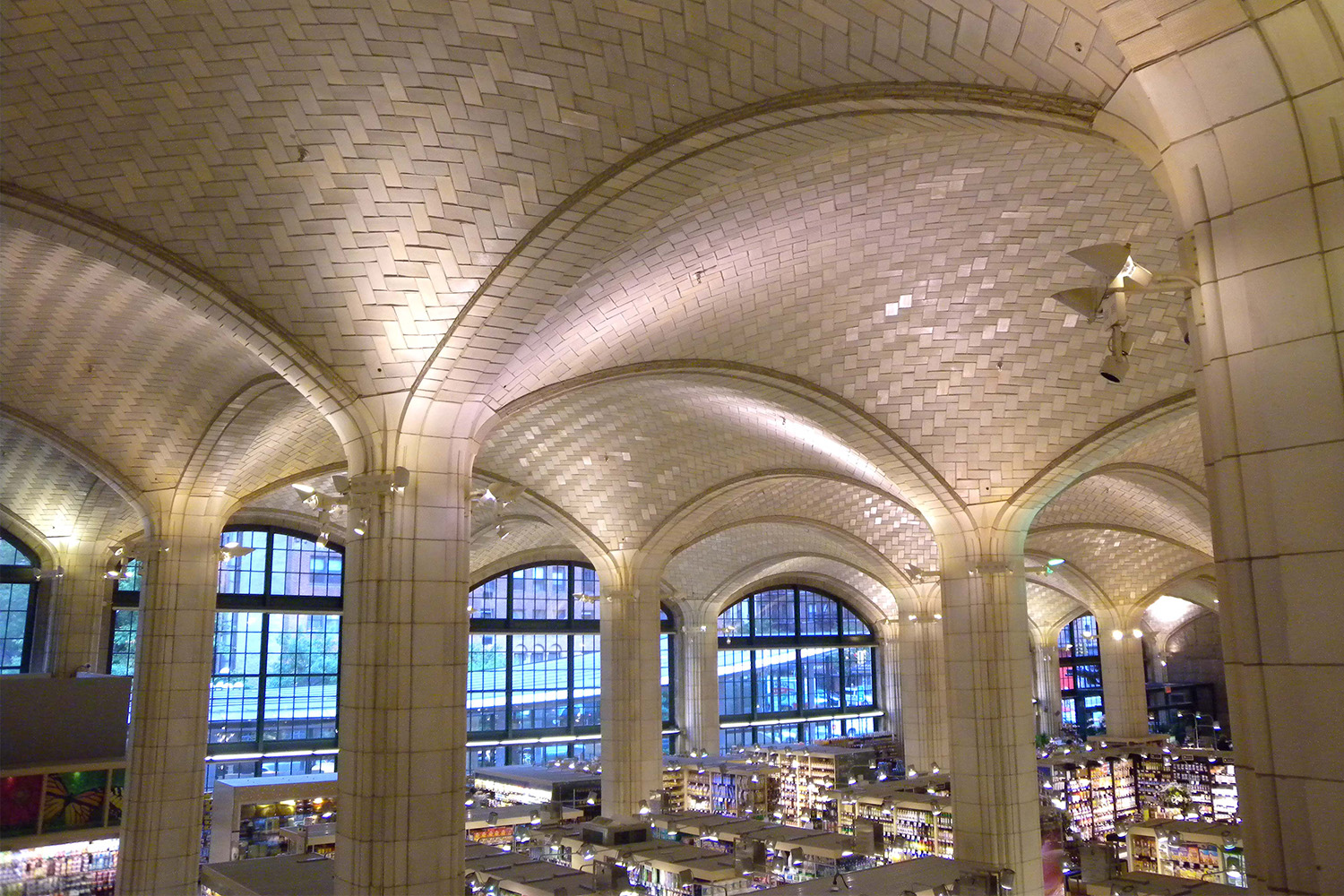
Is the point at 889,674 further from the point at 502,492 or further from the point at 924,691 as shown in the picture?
the point at 502,492

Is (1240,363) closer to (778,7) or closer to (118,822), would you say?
(778,7)

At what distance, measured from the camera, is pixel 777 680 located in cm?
3756

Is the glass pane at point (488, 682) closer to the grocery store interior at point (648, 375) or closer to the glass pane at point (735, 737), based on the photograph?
the grocery store interior at point (648, 375)

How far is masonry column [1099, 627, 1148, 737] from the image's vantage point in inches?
1216

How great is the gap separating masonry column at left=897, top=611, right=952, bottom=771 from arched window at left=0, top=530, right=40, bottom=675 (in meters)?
22.9

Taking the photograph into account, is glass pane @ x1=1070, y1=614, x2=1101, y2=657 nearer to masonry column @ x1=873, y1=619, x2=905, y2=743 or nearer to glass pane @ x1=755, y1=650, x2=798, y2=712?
masonry column @ x1=873, y1=619, x2=905, y2=743

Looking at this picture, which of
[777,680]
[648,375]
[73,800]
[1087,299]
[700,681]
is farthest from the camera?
[777,680]

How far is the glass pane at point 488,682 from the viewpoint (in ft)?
103

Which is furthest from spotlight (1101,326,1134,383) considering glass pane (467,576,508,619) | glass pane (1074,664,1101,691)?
glass pane (1074,664,1101,691)

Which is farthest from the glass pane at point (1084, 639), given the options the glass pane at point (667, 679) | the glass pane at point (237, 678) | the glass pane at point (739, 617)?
the glass pane at point (237, 678)

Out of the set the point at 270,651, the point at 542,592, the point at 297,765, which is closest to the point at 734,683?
the point at 542,592

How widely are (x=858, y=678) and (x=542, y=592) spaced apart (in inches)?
554

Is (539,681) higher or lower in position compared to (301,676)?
lower

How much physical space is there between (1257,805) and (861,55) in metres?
4.67
